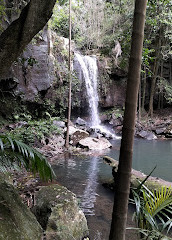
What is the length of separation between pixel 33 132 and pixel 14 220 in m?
7.41

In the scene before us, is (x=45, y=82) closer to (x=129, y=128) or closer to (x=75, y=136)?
(x=75, y=136)

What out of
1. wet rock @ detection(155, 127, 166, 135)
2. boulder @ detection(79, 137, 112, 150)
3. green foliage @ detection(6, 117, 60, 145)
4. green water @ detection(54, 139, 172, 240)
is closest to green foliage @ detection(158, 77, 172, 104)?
wet rock @ detection(155, 127, 166, 135)

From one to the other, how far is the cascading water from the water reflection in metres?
8.96

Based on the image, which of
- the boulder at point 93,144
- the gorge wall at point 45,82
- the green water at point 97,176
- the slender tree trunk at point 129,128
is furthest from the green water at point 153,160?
the gorge wall at point 45,82

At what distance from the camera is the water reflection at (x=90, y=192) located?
4.21 m

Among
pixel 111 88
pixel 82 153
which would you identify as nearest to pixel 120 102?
pixel 111 88

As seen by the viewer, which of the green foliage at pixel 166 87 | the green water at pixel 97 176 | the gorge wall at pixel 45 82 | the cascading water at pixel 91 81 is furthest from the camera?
the green foliage at pixel 166 87

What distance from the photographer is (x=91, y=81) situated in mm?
16438

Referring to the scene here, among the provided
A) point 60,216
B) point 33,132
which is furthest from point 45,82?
point 60,216

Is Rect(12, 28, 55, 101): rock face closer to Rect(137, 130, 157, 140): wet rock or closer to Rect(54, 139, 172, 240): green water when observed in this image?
Rect(54, 139, 172, 240): green water

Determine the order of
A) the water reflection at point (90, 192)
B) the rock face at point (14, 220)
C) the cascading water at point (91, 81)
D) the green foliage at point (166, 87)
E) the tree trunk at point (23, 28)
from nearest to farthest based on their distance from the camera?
the rock face at point (14, 220) < the tree trunk at point (23, 28) < the water reflection at point (90, 192) < the cascading water at point (91, 81) < the green foliage at point (166, 87)

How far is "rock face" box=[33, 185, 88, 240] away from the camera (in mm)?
2682

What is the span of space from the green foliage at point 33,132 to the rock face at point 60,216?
191 inches

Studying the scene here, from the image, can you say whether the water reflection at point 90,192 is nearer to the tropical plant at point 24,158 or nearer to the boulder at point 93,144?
the tropical plant at point 24,158
